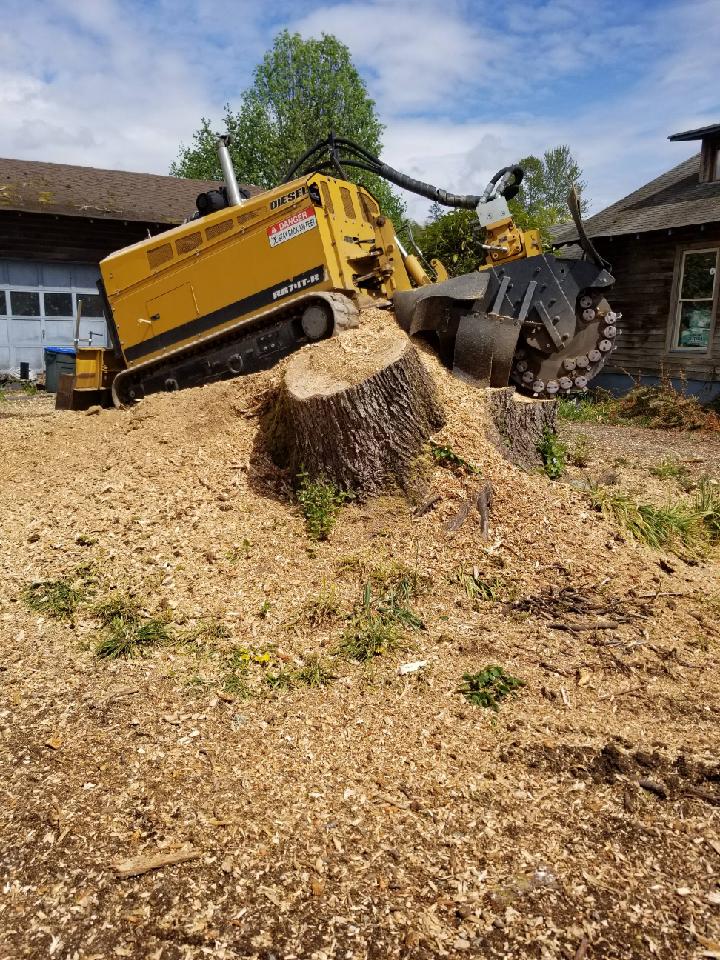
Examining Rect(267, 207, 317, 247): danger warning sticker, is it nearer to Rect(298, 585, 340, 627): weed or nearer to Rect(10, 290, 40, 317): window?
Rect(298, 585, 340, 627): weed

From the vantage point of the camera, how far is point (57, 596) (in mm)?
4742

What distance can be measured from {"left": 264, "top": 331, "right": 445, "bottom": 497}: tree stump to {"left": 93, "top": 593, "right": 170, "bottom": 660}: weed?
158 centimetres

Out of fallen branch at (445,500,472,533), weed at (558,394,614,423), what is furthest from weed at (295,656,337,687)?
weed at (558,394,614,423)

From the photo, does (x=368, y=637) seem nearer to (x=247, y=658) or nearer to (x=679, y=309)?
(x=247, y=658)

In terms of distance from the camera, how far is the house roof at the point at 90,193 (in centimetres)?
1570

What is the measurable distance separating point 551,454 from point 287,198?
155 inches

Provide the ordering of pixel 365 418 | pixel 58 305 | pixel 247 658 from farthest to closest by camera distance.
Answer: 1. pixel 58 305
2. pixel 365 418
3. pixel 247 658

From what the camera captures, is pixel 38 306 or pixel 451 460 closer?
pixel 451 460

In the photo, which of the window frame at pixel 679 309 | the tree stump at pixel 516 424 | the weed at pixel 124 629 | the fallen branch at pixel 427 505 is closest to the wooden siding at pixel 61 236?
the window frame at pixel 679 309

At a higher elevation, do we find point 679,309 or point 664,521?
point 679,309

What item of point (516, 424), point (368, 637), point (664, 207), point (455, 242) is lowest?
point (368, 637)

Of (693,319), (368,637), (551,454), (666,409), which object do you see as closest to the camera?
(368,637)

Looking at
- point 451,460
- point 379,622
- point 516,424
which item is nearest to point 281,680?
point 379,622

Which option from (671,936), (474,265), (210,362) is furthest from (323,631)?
(474,265)
